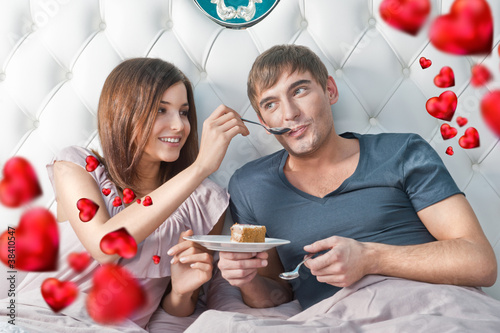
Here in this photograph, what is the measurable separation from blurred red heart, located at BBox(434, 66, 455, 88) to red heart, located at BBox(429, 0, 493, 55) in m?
0.83

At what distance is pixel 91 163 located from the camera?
41.3 inches

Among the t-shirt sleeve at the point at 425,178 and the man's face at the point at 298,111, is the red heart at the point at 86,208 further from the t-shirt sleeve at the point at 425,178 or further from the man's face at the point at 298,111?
the t-shirt sleeve at the point at 425,178

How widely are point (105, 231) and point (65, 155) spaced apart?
10.8 inches

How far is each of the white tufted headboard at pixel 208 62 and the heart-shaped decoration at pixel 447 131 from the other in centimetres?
2

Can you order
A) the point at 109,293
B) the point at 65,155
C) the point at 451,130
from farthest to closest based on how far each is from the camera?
1. the point at 451,130
2. the point at 65,155
3. the point at 109,293

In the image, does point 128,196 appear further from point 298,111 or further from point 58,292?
point 298,111

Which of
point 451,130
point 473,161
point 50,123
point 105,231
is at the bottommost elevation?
point 473,161

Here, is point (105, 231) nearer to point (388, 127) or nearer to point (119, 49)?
point (119, 49)

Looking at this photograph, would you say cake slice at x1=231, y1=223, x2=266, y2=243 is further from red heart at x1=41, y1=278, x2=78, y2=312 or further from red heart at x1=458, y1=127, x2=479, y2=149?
red heart at x1=458, y1=127, x2=479, y2=149

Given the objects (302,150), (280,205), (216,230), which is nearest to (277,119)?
(302,150)

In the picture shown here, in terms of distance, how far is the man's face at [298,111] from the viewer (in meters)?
1.06

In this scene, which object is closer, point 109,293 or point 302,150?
point 109,293

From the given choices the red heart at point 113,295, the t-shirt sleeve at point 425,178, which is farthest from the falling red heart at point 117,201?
Result: the t-shirt sleeve at point 425,178

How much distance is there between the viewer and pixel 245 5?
1253 millimetres
